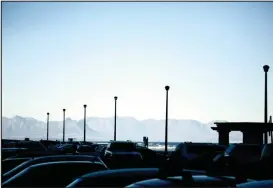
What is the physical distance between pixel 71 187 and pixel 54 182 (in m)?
1.41

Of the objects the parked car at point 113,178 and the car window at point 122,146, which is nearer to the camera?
the parked car at point 113,178

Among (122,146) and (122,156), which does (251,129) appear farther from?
(122,156)

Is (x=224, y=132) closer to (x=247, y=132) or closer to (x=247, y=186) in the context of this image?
(x=247, y=132)

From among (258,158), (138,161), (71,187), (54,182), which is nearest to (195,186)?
(71,187)

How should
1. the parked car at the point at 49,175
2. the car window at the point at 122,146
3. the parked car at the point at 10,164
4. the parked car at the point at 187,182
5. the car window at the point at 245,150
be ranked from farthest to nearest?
the car window at the point at 122,146
the car window at the point at 245,150
the parked car at the point at 10,164
the parked car at the point at 49,175
the parked car at the point at 187,182

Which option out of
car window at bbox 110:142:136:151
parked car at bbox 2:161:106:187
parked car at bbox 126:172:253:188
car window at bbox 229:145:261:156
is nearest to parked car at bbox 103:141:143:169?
car window at bbox 110:142:136:151

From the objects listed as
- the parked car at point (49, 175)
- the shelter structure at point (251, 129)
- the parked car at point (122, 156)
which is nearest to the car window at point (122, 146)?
the parked car at point (122, 156)

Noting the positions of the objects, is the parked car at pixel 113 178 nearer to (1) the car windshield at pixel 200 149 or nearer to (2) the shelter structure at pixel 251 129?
(1) the car windshield at pixel 200 149

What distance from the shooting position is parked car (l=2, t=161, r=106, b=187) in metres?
7.42

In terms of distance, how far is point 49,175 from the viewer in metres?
7.66

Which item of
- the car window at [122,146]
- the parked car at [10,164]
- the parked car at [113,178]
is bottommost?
the car window at [122,146]

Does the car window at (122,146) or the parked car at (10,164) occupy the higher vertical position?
the parked car at (10,164)

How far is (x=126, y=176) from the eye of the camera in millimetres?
6414

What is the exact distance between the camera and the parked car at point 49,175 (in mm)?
7418
